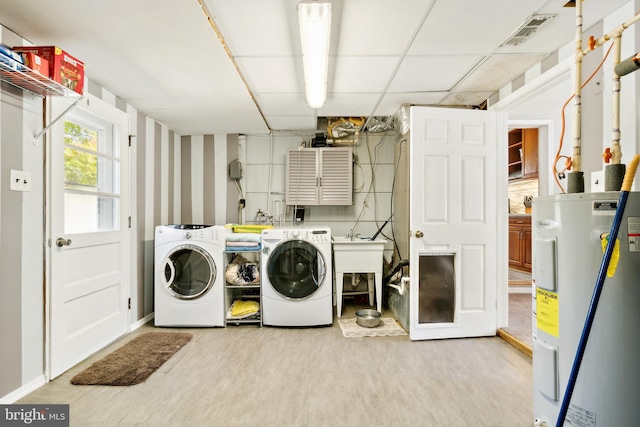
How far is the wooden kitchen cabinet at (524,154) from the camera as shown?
15.9 feet

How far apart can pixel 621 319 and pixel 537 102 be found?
115 inches

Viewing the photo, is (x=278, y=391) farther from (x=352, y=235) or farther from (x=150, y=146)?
(x=150, y=146)

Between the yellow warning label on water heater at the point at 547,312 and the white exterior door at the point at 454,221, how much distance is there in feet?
4.27

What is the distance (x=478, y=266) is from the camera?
9.23 feet

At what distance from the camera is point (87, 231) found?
2.48m

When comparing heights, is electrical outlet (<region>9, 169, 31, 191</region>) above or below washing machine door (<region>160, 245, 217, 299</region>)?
above

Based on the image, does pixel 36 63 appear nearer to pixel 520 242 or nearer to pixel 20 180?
pixel 20 180

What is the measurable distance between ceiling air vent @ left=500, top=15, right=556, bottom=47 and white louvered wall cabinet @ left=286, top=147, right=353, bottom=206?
2.08 metres

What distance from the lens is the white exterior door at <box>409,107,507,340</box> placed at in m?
2.77

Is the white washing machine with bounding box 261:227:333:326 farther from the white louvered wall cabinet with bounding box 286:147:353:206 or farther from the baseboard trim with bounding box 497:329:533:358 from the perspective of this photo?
the baseboard trim with bounding box 497:329:533:358

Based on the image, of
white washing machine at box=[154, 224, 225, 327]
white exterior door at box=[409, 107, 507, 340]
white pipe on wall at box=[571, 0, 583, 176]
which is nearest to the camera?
white pipe on wall at box=[571, 0, 583, 176]

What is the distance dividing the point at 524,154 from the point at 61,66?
5.92m

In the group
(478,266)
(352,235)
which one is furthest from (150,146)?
(478,266)

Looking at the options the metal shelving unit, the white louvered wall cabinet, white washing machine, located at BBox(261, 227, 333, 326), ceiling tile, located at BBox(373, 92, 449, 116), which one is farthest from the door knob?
ceiling tile, located at BBox(373, 92, 449, 116)
